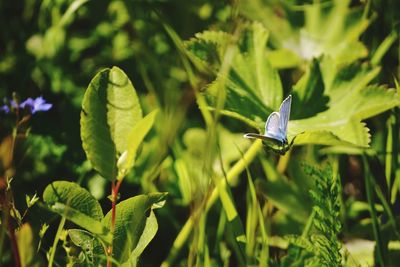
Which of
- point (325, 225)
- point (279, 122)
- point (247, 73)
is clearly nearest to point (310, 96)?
point (247, 73)

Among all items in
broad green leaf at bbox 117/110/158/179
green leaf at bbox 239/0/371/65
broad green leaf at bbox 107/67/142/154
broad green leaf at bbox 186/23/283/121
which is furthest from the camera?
green leaf at bbox 239/0/371/65

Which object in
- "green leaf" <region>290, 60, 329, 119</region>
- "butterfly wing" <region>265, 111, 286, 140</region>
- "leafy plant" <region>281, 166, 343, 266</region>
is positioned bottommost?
"leafy plant" <region>281, 166, 343, 266</region>

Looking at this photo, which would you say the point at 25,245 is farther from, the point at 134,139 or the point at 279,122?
the point at 279,122

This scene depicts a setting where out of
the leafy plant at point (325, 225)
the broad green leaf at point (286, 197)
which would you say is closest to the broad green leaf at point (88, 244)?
the leafy plant at point (325, 225)

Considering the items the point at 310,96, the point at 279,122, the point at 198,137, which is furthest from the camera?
the point at 198,137

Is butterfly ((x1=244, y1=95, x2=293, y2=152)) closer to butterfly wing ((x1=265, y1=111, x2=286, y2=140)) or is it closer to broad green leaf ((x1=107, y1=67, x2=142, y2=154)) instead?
butterfly wing ((x1=265, y1=111, x2=286, y2=140))

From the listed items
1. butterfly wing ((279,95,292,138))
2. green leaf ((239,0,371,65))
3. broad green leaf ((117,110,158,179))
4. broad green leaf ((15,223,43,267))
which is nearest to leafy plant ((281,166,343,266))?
butterfly wing ((279,95,292,138))

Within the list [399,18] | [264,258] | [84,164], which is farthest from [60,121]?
[399,18]
